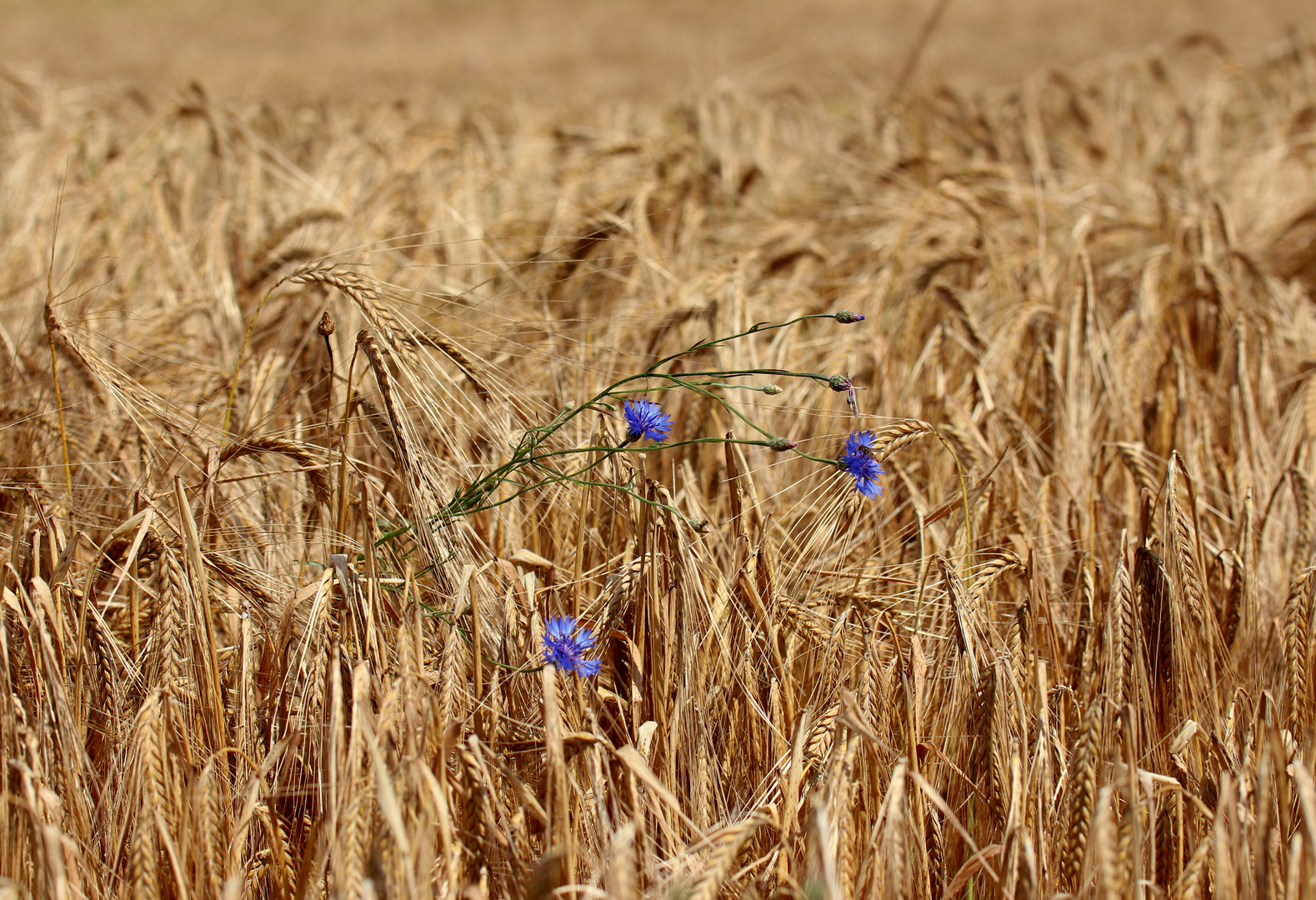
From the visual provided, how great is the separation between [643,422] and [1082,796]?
0.64m

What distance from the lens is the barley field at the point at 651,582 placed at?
3.46 ft

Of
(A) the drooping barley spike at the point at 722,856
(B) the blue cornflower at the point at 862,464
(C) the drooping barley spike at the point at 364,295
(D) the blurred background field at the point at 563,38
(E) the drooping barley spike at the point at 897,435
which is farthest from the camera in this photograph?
(D) the blurred background field at the point at 563,38

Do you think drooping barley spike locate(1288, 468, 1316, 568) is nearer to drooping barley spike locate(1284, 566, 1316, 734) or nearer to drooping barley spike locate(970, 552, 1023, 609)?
drooping barley spike locate(1284, 566, 1316, 734)

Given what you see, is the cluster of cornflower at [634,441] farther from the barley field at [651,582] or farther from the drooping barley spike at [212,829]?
the drooping barley spike at [212,829]

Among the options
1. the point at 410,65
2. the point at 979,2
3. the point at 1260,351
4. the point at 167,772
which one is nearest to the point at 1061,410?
the point at 1260,351

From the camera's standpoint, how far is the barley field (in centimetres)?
105

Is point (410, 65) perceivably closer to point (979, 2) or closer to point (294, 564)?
point (979, 2)

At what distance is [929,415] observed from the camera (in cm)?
176

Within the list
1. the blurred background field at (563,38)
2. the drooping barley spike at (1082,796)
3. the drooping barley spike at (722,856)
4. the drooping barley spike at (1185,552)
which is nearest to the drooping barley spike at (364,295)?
the drooping barley spike at (722,856)

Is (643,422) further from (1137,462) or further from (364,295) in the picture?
(1137,462)

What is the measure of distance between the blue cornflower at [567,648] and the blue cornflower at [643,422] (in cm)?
23

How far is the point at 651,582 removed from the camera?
46.4 inches

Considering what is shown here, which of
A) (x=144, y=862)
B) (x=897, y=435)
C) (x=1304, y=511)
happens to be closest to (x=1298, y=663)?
(x=1304, y=511)

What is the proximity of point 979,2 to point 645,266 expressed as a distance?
14953 millimetres
